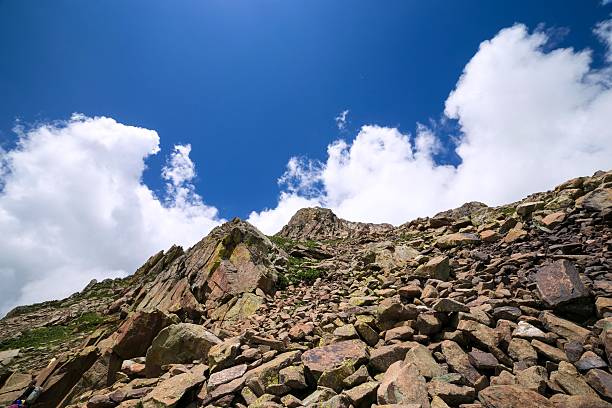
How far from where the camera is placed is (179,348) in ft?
38.2

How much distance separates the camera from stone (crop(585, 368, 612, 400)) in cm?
520

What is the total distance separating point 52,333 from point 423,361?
36.3 meters

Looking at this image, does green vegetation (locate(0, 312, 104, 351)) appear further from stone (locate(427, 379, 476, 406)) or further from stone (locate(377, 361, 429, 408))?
stone (locate(427, 379, 476, 406))

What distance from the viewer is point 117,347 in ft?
46.0

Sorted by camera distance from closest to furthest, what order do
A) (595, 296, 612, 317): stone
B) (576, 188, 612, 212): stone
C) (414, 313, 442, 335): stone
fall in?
(595, 296, 612, 317): stone
(414, 313, 442, 335): stone
(576, 188, 612, 212): stone

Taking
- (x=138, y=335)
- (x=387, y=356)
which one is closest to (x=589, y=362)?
(x=387, y=356)

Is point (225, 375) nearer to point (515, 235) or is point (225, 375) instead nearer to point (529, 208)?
point (515, 235)

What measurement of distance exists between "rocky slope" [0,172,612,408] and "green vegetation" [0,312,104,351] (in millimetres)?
6281

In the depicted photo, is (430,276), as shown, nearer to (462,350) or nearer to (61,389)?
(462,350)

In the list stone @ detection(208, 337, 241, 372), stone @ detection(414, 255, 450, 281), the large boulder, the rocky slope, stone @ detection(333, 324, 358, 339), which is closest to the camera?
the rocky slope

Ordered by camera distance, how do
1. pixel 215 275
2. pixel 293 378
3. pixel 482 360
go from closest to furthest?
pixel 482 360
pixel 293 378
pixel 215 275

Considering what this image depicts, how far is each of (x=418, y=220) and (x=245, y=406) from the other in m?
27.2

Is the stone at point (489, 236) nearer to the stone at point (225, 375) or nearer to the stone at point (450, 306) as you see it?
the stone at point (450, 306)

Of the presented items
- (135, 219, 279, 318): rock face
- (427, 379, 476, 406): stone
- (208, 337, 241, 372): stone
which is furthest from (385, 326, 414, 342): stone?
(135, 219, 279, 318): rock face
